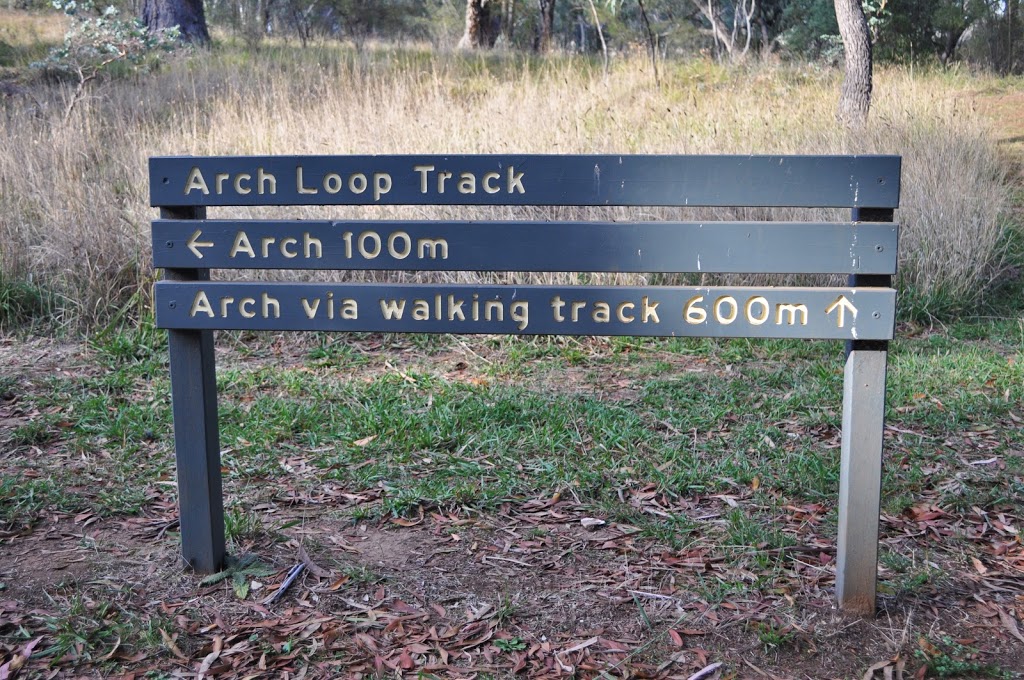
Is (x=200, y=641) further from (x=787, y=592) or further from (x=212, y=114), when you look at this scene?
(x=212, y=114)

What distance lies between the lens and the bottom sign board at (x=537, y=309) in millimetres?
2389

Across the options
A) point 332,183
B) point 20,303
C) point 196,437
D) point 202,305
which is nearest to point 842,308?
point 332,183

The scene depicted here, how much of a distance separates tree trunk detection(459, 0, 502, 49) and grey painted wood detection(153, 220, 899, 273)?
59.2 ft

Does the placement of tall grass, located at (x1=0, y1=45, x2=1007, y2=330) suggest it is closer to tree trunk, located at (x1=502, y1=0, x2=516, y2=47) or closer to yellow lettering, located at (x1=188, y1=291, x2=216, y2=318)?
yellow lettering, located at (x1=188, y1=291, x2=216, y2=318)

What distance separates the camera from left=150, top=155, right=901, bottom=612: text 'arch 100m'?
7.85ft

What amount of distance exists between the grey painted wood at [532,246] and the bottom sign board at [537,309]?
0.07 m

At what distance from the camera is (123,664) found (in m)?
2.37

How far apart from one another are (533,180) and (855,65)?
7943 mm

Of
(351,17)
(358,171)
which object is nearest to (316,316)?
(358,171)

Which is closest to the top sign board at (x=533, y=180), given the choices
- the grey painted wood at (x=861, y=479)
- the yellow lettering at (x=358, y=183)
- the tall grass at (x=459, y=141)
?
the yellow lettering at (x=358, y=183)

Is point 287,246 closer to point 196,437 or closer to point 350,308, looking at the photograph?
point 350,308

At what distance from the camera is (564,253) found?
2.50 meters

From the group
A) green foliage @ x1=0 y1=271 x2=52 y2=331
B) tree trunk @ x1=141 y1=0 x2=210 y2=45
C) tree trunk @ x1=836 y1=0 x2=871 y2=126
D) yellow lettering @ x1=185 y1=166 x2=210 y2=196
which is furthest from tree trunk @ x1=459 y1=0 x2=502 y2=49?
yellow lettering @ x1=185 y1=166 x2=210 y2=196

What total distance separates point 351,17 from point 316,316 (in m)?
25.4
